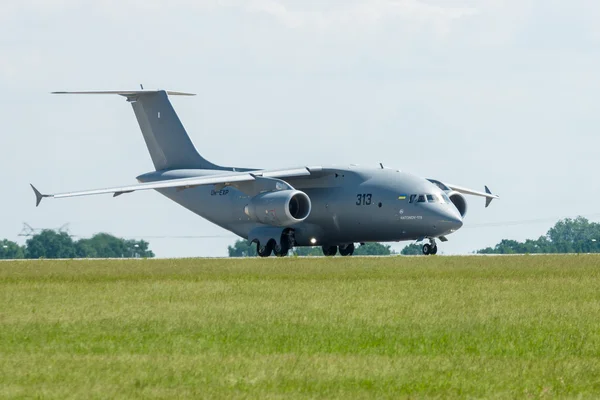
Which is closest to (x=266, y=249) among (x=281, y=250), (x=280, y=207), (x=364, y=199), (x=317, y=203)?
(x=281, y=250)

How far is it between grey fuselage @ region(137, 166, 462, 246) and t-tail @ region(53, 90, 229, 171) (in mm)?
2285

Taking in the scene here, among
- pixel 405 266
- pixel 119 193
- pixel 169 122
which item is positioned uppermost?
pixel 169 122

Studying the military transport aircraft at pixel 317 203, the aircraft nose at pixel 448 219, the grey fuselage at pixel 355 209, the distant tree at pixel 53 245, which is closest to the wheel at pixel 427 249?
the military transport aircraft at pixel 317 203

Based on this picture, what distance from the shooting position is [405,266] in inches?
1217

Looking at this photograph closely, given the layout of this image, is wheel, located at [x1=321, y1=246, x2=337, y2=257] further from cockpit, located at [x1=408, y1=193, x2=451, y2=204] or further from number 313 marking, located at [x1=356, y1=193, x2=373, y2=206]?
cockpit, located at [x1=408, y1=193, x2=451, y2=204]

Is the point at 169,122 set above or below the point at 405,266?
above

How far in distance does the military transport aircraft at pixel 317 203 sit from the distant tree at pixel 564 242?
2874cm

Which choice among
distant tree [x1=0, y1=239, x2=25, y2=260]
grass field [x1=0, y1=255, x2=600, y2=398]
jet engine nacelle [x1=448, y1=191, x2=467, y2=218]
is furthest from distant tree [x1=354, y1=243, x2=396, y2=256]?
grass field [x1=0, y1=255, x2=600, y2=398]

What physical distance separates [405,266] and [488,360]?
1940 cm

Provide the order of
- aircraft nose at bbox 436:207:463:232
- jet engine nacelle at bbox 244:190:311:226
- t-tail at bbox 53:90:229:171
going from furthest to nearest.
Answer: t-tail at bbox 53:90:229:171 < jet engine nacelle at bbox 244:190:311:226 < aircraft nose at bbox 436:207:463:232

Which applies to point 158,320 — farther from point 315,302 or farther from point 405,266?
point 405,266

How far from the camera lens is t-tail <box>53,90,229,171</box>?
49.1 m

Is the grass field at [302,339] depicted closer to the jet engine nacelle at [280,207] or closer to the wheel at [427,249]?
the jet engine nacelle at [280,207]

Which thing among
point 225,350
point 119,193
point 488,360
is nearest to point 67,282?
point 225,350
